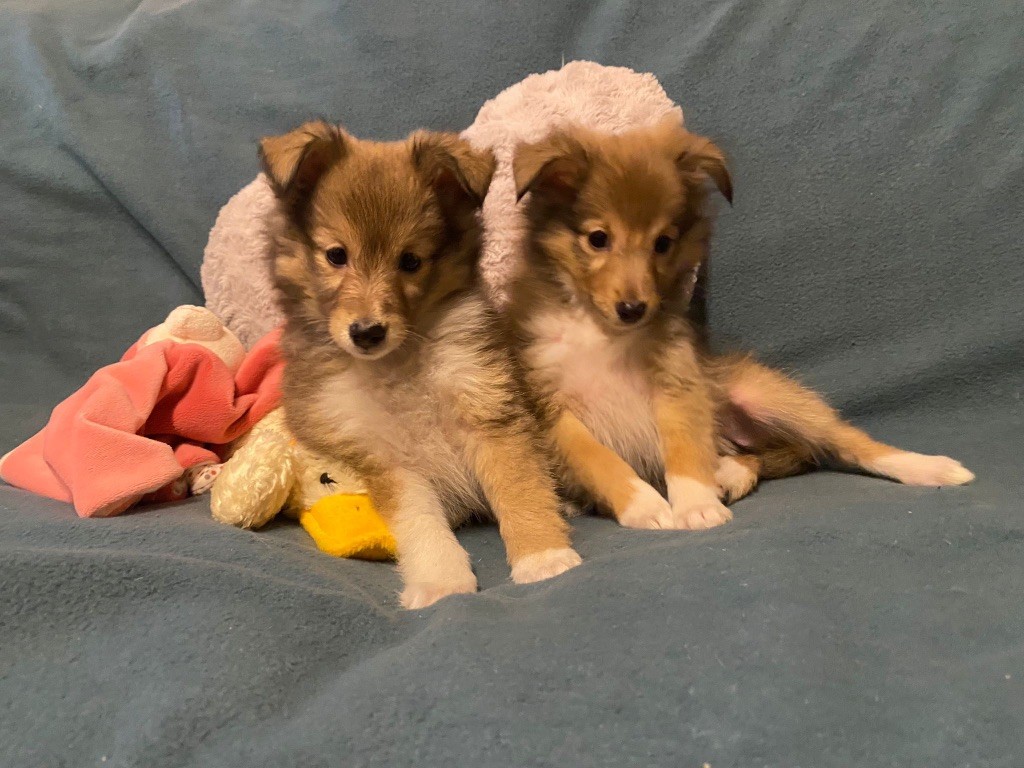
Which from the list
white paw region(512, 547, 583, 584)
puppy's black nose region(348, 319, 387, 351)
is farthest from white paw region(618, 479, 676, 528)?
puppy's black nose region(348, 319, 387, 351)

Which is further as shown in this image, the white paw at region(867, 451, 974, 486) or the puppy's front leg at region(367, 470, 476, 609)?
the white paw at region(867, 451, 974, 486)

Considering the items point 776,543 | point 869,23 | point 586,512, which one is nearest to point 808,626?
point 776,543

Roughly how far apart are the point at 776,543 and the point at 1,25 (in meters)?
3.72

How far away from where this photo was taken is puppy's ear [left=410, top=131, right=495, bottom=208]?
2.26 m

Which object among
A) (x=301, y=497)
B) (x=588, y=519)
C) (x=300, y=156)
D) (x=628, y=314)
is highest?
(x=300, y=156)

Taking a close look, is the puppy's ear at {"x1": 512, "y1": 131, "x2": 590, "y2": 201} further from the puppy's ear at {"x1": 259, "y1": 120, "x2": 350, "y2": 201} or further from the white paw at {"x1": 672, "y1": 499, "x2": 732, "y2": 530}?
the white paw at {"x1": 672, "y1": 499, "x2": 732, "y2": 530}

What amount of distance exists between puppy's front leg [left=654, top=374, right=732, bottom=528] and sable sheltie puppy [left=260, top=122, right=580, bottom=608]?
40cm

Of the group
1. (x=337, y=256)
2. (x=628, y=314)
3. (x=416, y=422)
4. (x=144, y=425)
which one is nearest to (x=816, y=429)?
(x=628, y=314)

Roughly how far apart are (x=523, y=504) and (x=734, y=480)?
0.78 metres

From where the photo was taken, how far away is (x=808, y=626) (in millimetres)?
1365

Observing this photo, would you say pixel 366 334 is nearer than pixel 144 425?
Yes

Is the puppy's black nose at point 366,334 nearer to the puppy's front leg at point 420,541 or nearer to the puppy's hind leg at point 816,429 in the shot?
the puppy's front leg at point 420,541

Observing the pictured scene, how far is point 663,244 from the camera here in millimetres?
2641

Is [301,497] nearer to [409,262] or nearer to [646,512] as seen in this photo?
[409,262]
